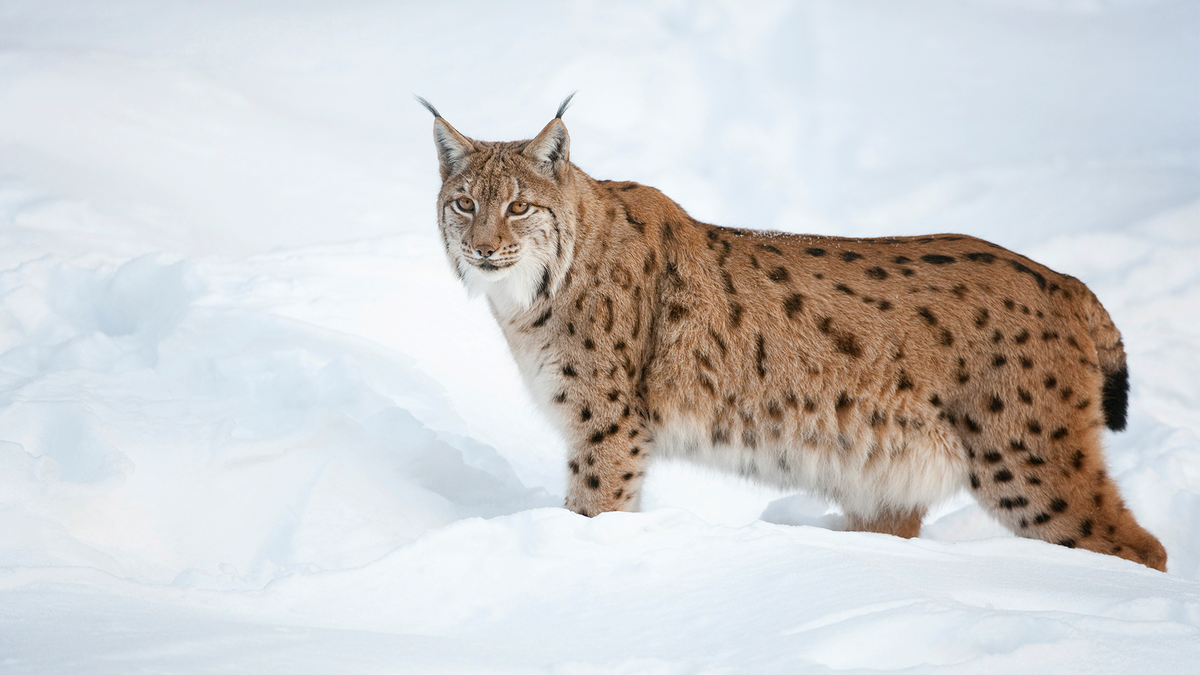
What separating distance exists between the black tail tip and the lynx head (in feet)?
9.09

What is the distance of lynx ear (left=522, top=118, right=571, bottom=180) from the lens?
4.79 meters

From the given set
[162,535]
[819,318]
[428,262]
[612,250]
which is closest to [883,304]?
[819,318]

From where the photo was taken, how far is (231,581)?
3.46 meters

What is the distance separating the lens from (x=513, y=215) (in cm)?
477

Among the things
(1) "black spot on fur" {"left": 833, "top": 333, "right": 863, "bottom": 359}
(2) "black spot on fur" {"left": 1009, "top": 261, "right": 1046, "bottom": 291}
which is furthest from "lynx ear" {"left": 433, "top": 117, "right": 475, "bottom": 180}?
(2) "black spot on fur" {"left": 1009, "top": 261, "right": 1046, "bottom": 291}

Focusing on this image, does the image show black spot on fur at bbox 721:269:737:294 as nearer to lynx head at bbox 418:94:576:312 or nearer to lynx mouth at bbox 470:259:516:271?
lynx head at bbox 418:94:576:312

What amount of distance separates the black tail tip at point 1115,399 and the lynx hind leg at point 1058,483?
0.69 ft

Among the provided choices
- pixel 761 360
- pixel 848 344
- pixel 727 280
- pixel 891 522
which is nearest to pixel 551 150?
pixel 727 280

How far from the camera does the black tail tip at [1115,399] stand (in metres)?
4.69

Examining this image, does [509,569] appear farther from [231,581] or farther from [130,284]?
[130,284]

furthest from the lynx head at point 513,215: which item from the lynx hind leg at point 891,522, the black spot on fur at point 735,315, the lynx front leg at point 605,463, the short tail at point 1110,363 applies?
the short tail at point 1110,363

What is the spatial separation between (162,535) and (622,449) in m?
2.20

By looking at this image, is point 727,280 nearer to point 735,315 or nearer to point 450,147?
point 735,315

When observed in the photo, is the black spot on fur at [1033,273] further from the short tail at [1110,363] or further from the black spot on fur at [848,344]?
the black spot on fur at [848,344]
